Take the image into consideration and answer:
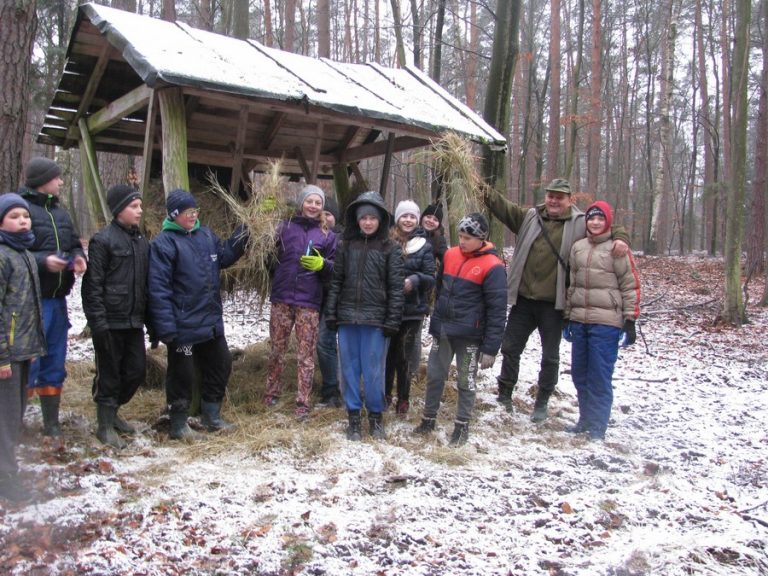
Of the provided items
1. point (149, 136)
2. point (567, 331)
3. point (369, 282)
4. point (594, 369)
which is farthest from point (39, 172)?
point (594, 369)

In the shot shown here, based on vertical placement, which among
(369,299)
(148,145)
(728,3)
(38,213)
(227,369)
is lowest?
(227,369)

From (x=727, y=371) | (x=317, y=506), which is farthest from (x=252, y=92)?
(x=727, y=371)

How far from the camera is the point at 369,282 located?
4434 mm

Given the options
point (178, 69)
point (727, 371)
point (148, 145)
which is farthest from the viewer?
point (727, 371)

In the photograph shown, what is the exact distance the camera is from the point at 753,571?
2.92 meters

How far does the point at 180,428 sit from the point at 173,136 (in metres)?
→ 2.26

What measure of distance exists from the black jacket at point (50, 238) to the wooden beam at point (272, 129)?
2.73 metres

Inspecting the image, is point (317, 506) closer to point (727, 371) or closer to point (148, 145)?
point (148, 145)

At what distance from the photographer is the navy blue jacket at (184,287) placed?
4082 mm

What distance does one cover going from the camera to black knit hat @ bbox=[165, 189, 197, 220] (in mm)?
4207

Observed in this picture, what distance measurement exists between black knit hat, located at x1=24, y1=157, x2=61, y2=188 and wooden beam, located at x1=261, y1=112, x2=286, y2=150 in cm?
265

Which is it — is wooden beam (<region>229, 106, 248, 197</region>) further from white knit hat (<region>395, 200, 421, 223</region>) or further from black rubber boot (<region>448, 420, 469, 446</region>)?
black rubber boot (<region>448, 420, 469, 446</region>)

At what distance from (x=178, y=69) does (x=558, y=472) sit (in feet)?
13.1

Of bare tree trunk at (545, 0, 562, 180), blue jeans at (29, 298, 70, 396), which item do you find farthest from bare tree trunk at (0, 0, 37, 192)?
bare tree trunk at (545, 0, 562, 180)
